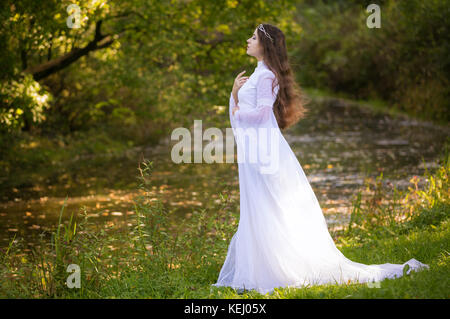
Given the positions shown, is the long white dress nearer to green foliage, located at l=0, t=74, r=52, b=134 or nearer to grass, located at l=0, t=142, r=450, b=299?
grass, located at l=0, t=142, r=450, b=299

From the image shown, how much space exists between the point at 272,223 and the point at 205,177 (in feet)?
31.7

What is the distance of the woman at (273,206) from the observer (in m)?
5.53

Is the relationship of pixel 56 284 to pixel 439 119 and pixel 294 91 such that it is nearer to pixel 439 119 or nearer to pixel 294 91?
pixel 294 91

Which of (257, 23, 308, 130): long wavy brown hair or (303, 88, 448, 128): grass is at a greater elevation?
(303, 88, 448, 128): grass

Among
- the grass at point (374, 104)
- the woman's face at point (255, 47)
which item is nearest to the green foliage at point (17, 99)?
the woman's face at point (255, 47)

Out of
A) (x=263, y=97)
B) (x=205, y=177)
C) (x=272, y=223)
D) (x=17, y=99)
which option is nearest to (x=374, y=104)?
(x=205, y=177)

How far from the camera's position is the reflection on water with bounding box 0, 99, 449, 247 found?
35.4 feet

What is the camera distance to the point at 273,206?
5.62m

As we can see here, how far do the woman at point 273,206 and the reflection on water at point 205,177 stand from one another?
1.03m

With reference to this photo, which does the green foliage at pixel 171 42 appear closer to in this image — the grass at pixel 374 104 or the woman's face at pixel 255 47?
the woman's face at pixel 255 47

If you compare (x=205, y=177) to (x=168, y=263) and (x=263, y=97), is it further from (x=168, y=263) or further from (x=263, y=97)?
(x=263, y=97)

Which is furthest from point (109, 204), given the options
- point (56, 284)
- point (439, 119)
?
point (439, 119)

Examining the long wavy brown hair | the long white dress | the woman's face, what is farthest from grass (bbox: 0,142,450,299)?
the woman's face

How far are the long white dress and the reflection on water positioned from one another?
1.02m
